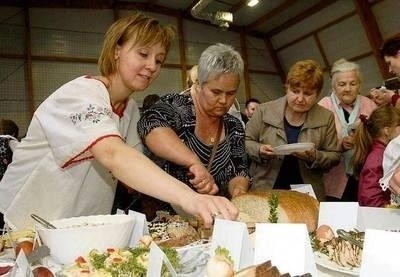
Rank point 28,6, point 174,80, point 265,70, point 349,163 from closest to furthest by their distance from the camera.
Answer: point 349,163 → point 28,6 → point 174,80 → point 265,70

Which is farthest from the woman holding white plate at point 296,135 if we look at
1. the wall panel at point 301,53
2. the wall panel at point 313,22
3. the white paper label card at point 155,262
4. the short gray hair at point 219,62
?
the wall panel at point 301,53

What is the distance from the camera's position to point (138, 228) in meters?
1.08

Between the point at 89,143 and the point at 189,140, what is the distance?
0.55 meters

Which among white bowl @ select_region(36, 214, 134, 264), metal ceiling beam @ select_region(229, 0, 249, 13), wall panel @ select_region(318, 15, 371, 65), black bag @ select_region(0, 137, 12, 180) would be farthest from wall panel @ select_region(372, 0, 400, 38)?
white bowl @ select_region(36, 214, 134, 264)

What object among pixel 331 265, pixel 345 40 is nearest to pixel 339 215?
pixel 331 265

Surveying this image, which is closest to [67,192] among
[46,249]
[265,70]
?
[46,249]

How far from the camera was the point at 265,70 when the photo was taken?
10.2 metres

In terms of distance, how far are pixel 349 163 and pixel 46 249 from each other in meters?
1.83

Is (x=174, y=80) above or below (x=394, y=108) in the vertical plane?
above

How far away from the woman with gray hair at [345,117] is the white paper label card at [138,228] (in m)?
1.59

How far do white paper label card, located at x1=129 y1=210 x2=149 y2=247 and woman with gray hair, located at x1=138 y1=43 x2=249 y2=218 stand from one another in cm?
42

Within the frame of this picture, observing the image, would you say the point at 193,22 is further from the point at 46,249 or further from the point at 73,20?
the point at 46,249

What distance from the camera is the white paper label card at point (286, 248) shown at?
29.7 inches

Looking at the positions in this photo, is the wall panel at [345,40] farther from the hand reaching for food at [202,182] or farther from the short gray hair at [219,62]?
the hand reaching for food at [202,182]
